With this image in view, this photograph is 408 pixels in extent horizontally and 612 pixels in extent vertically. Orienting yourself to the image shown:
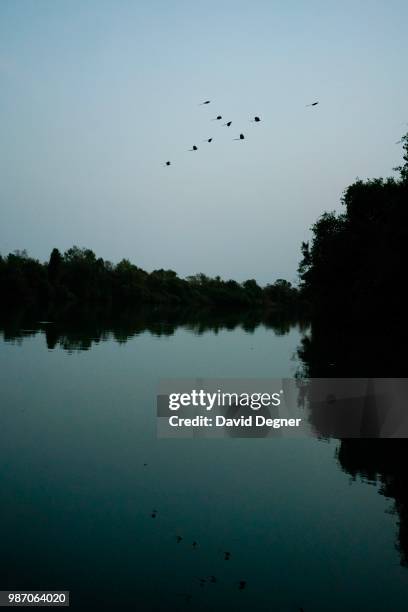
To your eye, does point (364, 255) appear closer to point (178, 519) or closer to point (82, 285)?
point (178, 519)

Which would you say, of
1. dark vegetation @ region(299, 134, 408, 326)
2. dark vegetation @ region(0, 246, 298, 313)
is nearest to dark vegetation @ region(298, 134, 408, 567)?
dark vegetation @ region(299, 134, 408, 326)

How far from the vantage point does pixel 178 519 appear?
30.7ft

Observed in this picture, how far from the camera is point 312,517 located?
9.83 m

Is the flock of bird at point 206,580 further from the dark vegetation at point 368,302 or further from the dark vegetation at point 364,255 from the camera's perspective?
the dark vegetation at point 364,255

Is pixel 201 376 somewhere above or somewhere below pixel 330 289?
below

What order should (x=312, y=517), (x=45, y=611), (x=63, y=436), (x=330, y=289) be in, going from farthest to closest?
1. (x=330, y=289)
2. (x=63, y=436)
3. (x=312, y=517)
4. (x=45, y=611)

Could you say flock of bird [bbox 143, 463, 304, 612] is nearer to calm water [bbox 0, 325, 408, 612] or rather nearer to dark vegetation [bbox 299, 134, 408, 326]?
calm water [bbox 0, 325, 408, 612]

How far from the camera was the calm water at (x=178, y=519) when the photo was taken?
7.19 m

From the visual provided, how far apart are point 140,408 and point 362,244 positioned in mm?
38364

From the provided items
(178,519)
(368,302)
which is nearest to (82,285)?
(368,302)

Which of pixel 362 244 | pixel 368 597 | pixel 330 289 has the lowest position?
pixel 368 597

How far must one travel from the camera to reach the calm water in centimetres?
719

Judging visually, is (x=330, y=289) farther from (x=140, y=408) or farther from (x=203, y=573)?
(x=203, y=573)

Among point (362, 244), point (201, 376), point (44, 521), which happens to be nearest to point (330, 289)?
point (362, 244)
